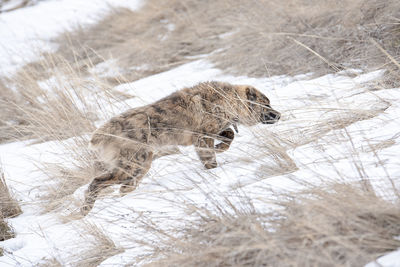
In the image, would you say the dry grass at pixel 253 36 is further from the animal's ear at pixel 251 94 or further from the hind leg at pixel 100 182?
the hind leg at pixel 100 182

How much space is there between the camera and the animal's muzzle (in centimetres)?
483

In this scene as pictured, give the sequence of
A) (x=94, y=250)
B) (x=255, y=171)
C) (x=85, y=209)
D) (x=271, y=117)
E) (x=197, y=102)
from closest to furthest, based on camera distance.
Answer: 1. (x=94, y=250)
2. (x=255, y=171)
3. (x=85, y=209)
4. (x=197, y=102)
5. (x=271, y=117)

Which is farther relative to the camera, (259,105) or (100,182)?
(259,105)

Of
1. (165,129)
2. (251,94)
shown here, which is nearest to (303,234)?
(165,129)

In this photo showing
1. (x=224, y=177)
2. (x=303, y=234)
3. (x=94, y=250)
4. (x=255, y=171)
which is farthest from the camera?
(x=224, y=177)

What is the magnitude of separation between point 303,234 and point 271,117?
2958 millimetres

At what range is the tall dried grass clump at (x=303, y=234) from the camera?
6.53 feet

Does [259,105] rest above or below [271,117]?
above

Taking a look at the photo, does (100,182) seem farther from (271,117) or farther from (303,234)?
(303,234)

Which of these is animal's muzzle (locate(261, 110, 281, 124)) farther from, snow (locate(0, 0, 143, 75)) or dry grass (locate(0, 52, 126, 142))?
snow (locate(0, 0, 143, 75))

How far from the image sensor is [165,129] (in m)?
4.48

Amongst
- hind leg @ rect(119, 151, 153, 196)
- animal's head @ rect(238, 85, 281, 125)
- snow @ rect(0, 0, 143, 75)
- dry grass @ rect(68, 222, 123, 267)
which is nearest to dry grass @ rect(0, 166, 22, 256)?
hind leg @ rect(119, 151, 153, 196)

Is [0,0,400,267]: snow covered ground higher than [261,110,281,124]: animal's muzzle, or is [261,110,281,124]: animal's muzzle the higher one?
[0,0,400,267]: snow covered ground

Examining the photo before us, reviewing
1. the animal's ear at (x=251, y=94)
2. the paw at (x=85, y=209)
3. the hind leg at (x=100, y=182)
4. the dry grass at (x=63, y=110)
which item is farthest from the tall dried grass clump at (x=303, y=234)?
the dry grass at (x=63, y=110)
